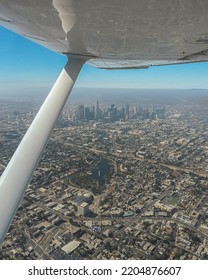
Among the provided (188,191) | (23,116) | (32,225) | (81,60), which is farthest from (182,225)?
(23,116)

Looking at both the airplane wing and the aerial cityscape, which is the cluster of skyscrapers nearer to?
the aerial cityscape

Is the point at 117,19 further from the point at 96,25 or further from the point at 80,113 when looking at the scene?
the point at 80,113

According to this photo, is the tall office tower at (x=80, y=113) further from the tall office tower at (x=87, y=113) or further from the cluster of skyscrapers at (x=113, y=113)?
the tall office tower at (x=87, y=113)

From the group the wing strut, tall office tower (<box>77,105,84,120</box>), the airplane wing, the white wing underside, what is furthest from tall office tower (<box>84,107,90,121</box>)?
the white wing underside

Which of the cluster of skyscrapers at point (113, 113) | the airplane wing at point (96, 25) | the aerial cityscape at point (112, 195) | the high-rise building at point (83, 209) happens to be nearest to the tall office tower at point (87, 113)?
the cluster of skyscrapers at point (113, 113)

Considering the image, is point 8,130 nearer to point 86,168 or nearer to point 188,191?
point 86,168

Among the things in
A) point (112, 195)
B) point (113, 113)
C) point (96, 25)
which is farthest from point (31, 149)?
point (113, 113)
